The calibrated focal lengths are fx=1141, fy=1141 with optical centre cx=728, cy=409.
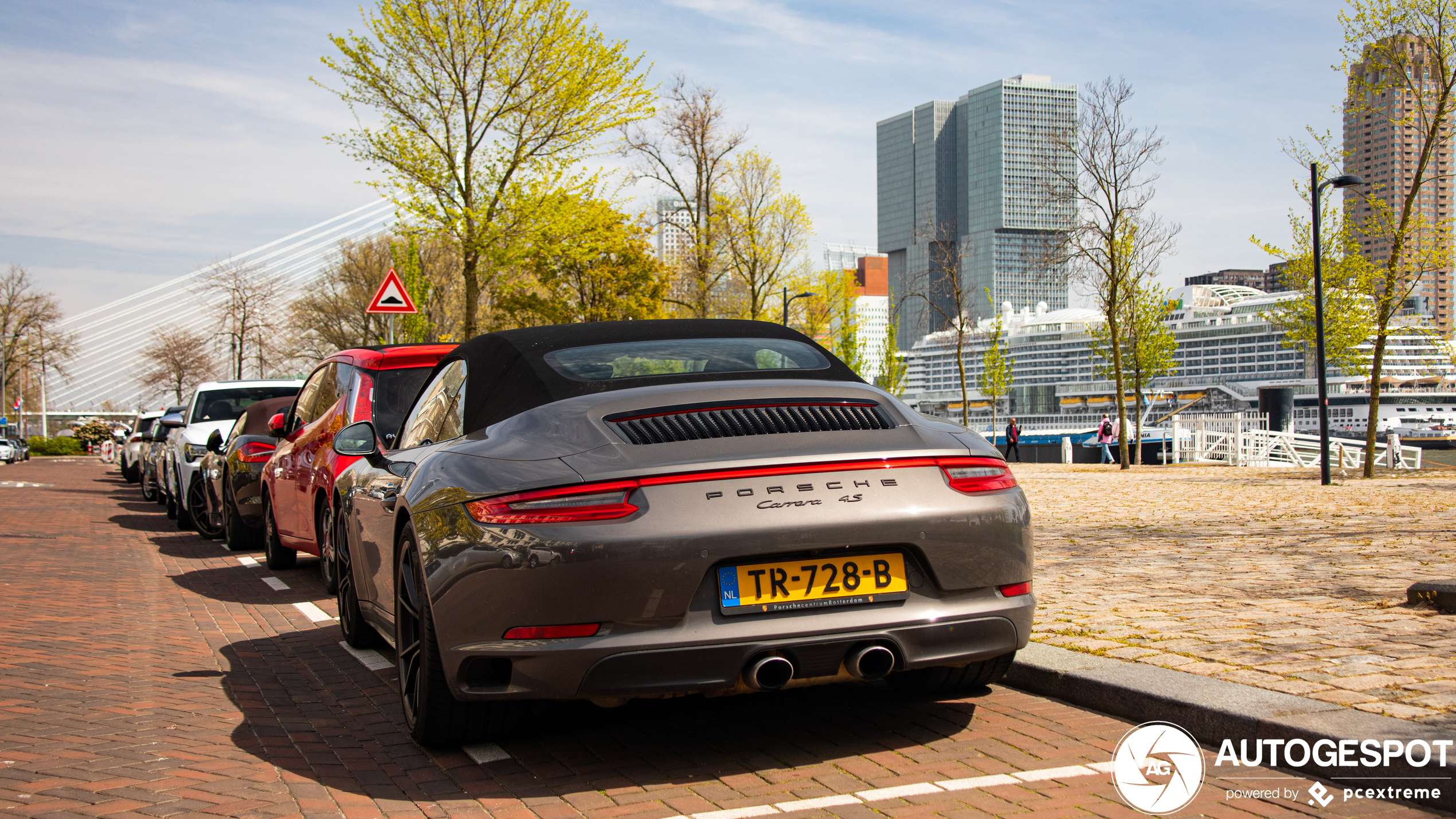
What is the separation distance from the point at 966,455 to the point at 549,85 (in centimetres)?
2014

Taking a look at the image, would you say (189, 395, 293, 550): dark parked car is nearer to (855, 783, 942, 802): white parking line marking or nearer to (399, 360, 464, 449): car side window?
(399, 360, 464, 449): car side window

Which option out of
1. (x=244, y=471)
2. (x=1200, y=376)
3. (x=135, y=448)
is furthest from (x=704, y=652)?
(x=1200, y=376)

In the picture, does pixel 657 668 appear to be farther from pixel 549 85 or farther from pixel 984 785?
pixel 549 85

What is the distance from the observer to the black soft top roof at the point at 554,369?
4031 mm

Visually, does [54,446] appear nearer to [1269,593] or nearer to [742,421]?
[1269,593]

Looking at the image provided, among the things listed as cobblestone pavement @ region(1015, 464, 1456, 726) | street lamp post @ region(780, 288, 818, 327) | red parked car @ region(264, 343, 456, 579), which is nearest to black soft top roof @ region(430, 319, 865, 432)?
cobblestone pavement @ region(1015, 464, 1456, 726)

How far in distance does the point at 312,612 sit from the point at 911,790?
5416 mm

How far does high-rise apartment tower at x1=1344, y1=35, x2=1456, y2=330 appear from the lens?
67.3ft

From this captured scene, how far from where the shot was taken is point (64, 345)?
6444cm

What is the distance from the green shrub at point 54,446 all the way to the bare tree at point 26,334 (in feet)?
12.5

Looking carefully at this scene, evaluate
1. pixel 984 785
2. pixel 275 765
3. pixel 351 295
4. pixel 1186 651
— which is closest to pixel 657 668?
pixel 984 785

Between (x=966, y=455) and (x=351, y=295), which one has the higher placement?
(x=351, y=295)

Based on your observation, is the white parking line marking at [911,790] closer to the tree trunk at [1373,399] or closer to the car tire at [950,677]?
the car tire at [950,677]

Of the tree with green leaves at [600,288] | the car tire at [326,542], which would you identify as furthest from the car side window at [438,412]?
the tree with green leaves at [600,288]
